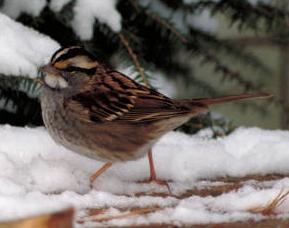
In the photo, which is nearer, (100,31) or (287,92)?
(100,31)

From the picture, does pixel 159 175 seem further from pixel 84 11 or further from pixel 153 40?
pixel 153 40

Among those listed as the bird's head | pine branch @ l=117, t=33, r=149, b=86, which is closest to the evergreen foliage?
pine branch @ l=117, t=33, r=149, b=86

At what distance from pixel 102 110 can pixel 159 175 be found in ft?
1.17

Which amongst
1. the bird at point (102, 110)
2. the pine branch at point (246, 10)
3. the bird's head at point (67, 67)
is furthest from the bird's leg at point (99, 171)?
the pine branch at point (246, 10)

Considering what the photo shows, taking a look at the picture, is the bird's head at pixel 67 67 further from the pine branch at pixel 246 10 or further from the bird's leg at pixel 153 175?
the pine branch at pixel 246 10

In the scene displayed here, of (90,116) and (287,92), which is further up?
(287,92)

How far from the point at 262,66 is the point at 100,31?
1.13 m

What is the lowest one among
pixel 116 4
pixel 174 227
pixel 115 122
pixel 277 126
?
pixel 174 227

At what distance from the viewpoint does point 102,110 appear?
3533 mm

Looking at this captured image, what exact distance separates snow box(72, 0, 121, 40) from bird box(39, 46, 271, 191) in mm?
403

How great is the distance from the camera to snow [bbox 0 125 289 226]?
274cm

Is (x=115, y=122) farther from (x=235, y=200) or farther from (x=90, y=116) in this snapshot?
(x=235, y=200)

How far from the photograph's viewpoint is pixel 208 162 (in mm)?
3543

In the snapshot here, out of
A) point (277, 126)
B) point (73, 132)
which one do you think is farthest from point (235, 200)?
point (277, 126)
